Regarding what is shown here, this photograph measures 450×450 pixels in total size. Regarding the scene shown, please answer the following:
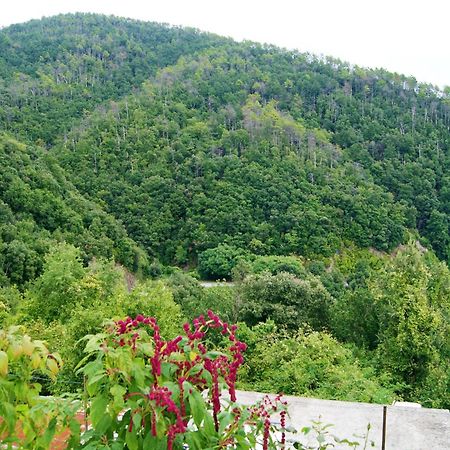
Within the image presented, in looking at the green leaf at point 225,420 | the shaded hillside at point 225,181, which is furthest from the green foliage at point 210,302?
the shaded hillside at point 225,181

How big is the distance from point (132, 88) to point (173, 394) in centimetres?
7066

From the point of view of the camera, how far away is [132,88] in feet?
225

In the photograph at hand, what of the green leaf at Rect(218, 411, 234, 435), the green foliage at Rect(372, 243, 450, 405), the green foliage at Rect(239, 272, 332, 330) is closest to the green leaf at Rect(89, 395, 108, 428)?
the green leaf at Rect(218, 411, 234, 435)

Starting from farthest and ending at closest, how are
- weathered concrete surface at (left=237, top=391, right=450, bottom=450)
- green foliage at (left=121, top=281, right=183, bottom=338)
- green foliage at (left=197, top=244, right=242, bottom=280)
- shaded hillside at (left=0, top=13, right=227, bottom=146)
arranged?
shaded hillside at (left=0, top=13, right=227, bottom=146) < green foliage at (left=197, top=244, right=242, bottom=280) < green foliage at (left=121, top=281, right=183, bottom=338) < weathered concrete surface at (left=237, top=391, right=450, bottom=450)

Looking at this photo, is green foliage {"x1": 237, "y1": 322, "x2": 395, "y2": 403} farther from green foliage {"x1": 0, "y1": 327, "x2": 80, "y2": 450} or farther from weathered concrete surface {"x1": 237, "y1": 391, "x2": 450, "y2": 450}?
green foliage {"x1": 0, "y1": 327, "x2": 80, "y2": 450}

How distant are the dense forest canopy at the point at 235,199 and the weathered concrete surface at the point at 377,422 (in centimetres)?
258

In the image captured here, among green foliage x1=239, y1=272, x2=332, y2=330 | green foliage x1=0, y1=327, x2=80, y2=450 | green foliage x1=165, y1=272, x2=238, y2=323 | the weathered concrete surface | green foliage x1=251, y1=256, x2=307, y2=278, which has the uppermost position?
green foliage x1=0, y1=327, x2=80, y2=450

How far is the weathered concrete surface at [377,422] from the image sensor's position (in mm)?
3664

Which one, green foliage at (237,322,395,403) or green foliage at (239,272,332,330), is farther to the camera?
green foliage at (239,272,332,330)

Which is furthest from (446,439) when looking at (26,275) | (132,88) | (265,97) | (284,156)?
(132,88)

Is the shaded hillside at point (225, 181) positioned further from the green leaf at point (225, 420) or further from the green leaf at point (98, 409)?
the green leaf at point (98, 409)

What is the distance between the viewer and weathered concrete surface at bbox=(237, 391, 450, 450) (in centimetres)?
366

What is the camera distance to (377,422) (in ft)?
13.3

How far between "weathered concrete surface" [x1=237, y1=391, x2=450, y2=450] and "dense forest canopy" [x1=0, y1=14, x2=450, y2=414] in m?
2.58
